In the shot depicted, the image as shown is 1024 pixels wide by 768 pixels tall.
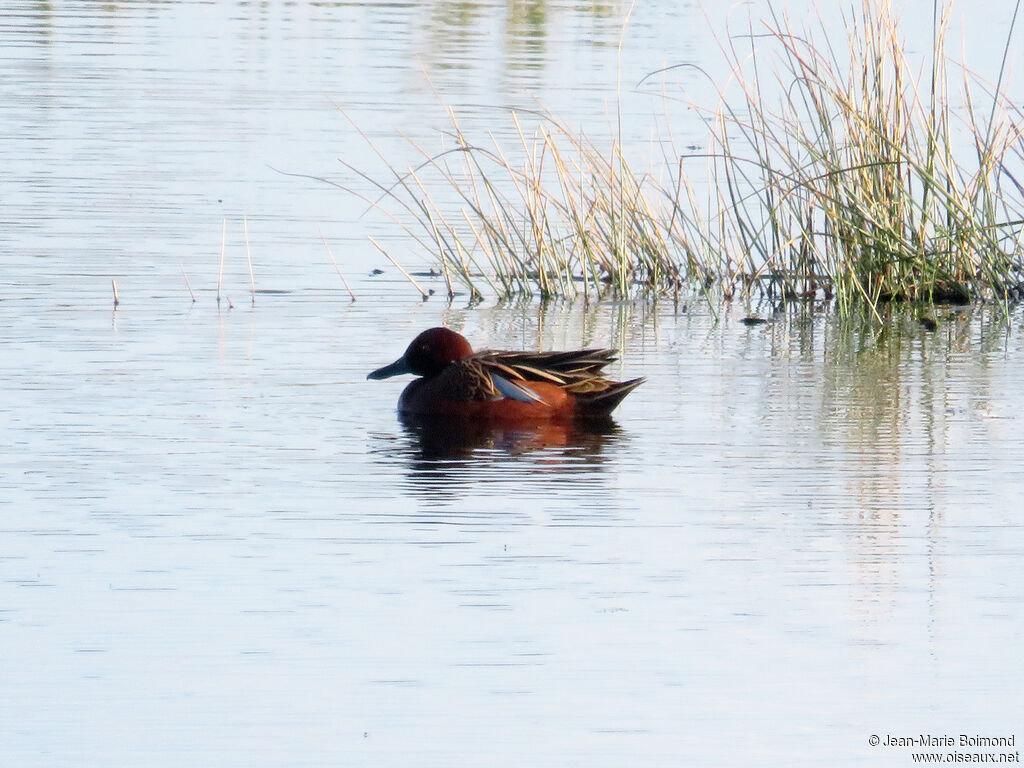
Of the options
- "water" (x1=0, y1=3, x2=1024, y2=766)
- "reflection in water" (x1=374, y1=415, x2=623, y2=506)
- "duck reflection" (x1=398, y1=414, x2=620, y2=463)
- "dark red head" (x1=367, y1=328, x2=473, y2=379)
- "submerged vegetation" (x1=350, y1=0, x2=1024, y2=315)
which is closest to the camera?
"water" (x1=0, y1=3, x2=1024, y2=766)

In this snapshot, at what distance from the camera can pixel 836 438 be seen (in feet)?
27.0

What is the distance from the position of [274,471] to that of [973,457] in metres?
2.63

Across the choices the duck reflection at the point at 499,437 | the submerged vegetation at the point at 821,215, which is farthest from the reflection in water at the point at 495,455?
the submerged vegetation at the point at 821,215

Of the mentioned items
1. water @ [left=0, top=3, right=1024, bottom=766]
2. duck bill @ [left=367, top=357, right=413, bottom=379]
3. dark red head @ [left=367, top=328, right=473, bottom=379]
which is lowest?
water @ [left=0, top=3, right=1024, bottom=766]

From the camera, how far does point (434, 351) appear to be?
9.05 m

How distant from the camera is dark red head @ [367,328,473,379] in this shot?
9047 millimetres

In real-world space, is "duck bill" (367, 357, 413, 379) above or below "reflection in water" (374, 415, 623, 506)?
above

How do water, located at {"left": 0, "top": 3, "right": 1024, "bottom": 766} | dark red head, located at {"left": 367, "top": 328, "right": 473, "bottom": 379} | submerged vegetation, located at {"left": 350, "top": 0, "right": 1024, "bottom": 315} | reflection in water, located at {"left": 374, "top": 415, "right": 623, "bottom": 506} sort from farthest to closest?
submerged vegetation, located at {"left": 350, "top": 0, "right": 1024, "bottom": 315} → dark red head, located at {"left": 367, "top": 328, "right": 473, "bottom": 379} → reflection in water, located at {"left": 374, "top": 415, "right": 623, "bottom": 506} → water, located at {"left": 0, "top": 3, "right": 1024, "bottom": 766}

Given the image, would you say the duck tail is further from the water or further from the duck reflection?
the water

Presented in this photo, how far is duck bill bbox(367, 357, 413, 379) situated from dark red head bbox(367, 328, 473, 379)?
0.12 ft

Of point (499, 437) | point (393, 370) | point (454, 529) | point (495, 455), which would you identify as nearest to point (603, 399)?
point (499, 437)

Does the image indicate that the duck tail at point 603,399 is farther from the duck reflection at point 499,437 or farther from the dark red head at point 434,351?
the dark red head at point 434,351

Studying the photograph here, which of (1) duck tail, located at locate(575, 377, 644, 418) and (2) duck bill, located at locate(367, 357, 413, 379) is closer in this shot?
(1) duck tail, located at locate(575, 377, 644, 418)

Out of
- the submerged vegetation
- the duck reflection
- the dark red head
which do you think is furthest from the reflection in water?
the submerged vegetation
